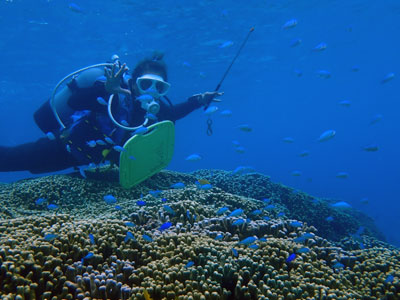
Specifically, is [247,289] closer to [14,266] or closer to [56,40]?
[14,266]

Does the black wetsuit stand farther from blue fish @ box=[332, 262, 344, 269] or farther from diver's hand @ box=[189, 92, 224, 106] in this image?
blue fish @ box=[332, 262, 344, 269]

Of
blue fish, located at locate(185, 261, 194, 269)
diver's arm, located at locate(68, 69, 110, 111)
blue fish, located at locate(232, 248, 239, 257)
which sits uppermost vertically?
diver's arm, located at locate(68, 69, 110, 111)

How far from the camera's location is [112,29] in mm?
22828

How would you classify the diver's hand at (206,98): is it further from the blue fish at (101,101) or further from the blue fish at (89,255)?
the blue fish at (89,255)

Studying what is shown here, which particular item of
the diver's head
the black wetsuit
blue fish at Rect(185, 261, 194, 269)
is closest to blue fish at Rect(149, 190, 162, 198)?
the black wetsuit

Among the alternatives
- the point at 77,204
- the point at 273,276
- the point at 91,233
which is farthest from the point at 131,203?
the point at 273,276

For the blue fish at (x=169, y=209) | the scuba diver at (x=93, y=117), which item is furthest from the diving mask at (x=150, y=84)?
the blue fish at (x=169, y=209)

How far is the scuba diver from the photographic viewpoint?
5836mm

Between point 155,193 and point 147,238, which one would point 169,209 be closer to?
point 147,238

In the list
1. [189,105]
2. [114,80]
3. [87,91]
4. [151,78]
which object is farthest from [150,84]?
[189,105]

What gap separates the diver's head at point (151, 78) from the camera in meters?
6.20

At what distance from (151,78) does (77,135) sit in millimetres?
2216

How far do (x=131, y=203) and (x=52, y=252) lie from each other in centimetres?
252

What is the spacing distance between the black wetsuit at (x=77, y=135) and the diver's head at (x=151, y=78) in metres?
0.44
